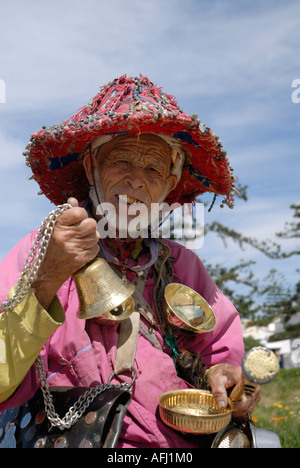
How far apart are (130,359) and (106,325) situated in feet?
0.76

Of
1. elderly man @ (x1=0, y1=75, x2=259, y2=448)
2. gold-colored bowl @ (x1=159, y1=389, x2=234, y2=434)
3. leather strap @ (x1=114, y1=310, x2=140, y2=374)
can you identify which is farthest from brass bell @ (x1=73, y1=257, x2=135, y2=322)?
gold-colored bowl @ (x1=159, y1=389, x2=234, y2=434)

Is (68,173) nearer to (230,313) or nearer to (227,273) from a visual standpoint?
(230,313)

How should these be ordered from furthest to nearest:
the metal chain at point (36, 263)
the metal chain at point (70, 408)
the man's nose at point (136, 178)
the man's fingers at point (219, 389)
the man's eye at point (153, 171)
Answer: the man's eye at point (153, 171) < the man's nose at point (136, 178) < the man's fingers at point (219, 389) < the metal chain at point (70, 408) < the metal chain at point (36, 263)

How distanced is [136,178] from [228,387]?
1242 millimetres

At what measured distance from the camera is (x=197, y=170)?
325 cm

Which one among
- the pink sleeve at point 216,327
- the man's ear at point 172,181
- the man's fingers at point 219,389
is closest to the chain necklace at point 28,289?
the man's fingers at point 219,389

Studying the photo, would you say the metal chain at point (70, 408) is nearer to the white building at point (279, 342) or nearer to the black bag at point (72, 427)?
the black bag at point (72, 427)

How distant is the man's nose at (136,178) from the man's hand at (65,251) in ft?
2.31

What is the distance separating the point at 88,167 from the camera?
2.92 metres

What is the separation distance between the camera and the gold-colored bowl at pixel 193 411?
88.0 inches

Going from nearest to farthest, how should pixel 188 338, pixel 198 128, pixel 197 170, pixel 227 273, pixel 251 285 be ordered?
1. pixel 198 128
2. pixel 188 338
3. pixel 197 170
4. pixel 227 273
5. pixel 251 285

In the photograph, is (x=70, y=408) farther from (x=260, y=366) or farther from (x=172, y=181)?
(x=172, y=181)

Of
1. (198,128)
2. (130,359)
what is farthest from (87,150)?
(130,359)

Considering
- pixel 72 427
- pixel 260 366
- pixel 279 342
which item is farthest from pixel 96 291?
pixel 279 342
